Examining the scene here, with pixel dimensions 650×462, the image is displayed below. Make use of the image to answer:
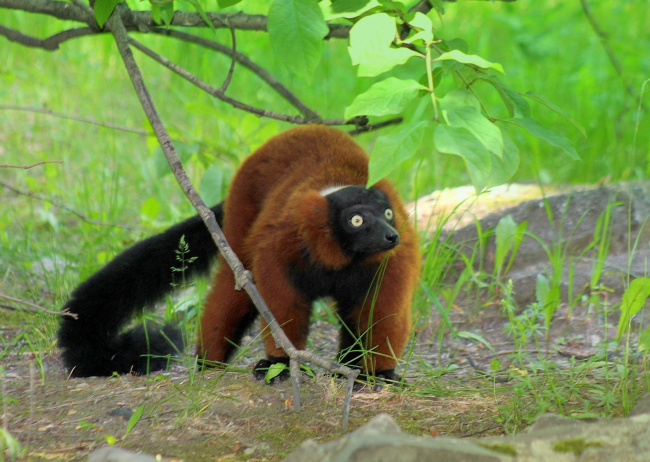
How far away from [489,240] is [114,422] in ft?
9.79

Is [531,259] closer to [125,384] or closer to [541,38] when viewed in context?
[125,384]

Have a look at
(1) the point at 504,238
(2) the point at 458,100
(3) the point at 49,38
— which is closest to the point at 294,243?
(2) the point at 458,100

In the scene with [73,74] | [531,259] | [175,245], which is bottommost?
[531,259]

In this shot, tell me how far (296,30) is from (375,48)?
224 millimetres

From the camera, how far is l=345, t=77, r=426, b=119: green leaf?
166 centimetres

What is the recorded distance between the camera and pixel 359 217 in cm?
300

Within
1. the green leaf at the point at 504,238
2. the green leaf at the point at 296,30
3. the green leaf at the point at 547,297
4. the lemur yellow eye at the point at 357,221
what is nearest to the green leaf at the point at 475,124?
the green leaf at the point at 296,30

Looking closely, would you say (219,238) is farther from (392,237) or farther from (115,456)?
(115,456)

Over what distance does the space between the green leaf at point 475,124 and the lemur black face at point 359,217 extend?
126 cm

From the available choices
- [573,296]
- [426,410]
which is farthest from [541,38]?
[426,410]

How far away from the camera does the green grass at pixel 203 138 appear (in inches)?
154

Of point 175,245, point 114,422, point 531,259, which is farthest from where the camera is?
point 531,259

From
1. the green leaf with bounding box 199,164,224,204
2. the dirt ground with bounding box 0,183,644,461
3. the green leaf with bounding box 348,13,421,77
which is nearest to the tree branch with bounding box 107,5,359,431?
the dirt ground with bounding box 0,183,644,461

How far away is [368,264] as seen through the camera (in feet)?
10.3
